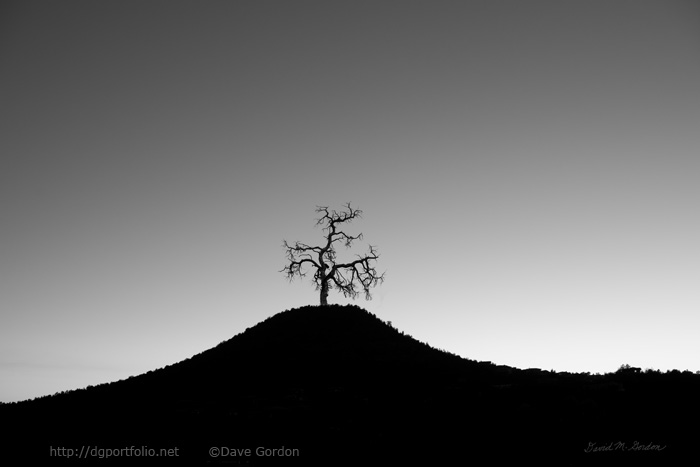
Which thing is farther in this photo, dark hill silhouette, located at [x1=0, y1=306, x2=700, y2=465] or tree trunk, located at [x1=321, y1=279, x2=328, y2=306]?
tree trunk, located at [x1=321, y1=279, x2=328, y2=306]

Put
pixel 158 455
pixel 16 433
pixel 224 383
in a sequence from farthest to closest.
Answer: pixel 224 383 → pixel 16 433 → pixel 158 455

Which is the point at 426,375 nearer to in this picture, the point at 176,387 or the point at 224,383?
the point at 224,383

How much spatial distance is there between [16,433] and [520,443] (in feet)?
90.0

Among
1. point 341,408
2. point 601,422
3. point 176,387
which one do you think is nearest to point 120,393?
point 176,387

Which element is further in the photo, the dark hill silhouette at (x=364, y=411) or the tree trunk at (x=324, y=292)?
the tree trunk at (x=324, y=292)

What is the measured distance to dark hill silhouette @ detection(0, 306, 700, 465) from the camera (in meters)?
26.4

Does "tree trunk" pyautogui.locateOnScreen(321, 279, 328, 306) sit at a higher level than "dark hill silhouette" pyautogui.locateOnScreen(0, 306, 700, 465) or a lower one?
higher

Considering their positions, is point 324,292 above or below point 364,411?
above

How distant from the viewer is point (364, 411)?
107 feet

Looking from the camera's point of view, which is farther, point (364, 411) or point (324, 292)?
point (324, 292)

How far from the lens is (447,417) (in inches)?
1227

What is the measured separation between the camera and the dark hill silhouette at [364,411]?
26.4 meters

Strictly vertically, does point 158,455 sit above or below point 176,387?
below

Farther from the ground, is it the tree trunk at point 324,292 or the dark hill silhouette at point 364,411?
the tree trunk at point 324,292
